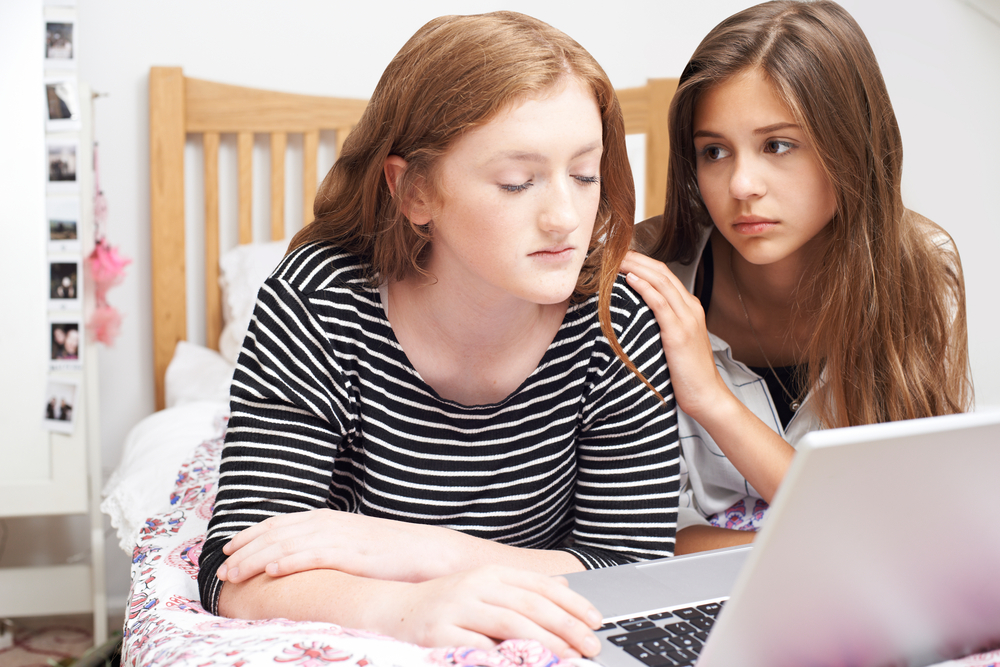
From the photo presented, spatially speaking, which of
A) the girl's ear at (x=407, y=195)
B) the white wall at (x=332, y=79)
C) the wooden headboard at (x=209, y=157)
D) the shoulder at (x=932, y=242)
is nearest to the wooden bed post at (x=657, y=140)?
the white wall at (x=332, y=79)

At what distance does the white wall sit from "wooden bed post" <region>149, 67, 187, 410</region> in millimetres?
82

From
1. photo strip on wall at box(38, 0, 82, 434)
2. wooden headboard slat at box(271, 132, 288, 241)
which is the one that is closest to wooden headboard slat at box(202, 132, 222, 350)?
wooden headboard slat at box(271, 132, 288, 241)

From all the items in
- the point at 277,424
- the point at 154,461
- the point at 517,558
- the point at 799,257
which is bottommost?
the point at 154,461

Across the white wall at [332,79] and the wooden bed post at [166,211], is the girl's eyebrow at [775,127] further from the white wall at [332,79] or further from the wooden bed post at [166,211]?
the wooden bed post at [166,211]

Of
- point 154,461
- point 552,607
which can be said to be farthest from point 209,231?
point 552,607

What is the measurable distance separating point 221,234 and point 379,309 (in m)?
1.41

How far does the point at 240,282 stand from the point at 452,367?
1.23 m

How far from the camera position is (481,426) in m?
0.93

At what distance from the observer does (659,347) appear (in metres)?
0.98

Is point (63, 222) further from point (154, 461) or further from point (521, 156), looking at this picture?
point (521, 156)

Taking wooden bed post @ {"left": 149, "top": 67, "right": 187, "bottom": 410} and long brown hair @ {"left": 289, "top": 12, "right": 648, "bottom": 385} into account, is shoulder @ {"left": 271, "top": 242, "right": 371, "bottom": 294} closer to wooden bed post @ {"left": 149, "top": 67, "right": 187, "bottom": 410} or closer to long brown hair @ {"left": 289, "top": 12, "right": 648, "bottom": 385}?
long brown hair @ {"left": 289, "top": 12, "right": 648, "bottom": 385}

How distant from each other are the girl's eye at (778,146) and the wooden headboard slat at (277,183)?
136 cm

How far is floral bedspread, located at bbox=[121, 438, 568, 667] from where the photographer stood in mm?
539

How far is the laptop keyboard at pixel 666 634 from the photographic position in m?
0.57
